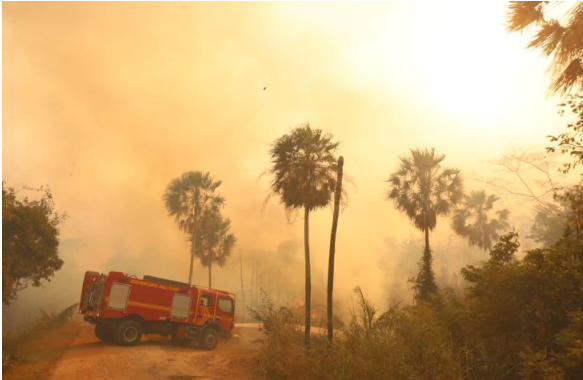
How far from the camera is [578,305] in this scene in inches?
367

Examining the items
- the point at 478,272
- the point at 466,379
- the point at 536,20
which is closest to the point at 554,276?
the point at 478,272

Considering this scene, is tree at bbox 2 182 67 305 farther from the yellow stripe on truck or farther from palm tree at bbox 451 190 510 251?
palm tree at bbox 451 190 510 251

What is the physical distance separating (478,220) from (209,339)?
105 ft

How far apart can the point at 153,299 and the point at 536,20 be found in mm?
17846

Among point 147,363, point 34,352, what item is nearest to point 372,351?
point 147,363

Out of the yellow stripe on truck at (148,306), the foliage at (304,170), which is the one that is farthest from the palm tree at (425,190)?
the yellow stripe on truck at (148,306)

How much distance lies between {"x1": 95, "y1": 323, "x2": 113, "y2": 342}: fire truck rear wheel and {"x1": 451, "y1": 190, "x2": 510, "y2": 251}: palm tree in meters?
34.0

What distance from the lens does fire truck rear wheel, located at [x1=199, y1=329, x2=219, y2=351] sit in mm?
20078

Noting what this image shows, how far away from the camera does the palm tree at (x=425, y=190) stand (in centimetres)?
3084

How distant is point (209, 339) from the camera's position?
66.4 ft

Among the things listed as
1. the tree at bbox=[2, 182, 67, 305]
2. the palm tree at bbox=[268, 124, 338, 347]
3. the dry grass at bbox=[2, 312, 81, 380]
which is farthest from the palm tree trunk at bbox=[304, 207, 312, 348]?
the tree at bbox=[2, 182, 67, 305]

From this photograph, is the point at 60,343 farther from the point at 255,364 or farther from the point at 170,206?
the point at 170,206

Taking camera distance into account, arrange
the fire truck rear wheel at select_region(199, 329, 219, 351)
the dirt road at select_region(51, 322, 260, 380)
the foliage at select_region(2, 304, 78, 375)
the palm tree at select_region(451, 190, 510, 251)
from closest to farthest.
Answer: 1. the dirt road at select_region(51, 322, 260, 380)
2. the foliage at select_region(2, 304, 78, 375)
3. the fire truck rear wheel at select_region(199, 329, 219, 351)
4. the palm tree at select_region(451, 190, 510, 251)

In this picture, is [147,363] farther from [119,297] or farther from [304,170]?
[304,170]
